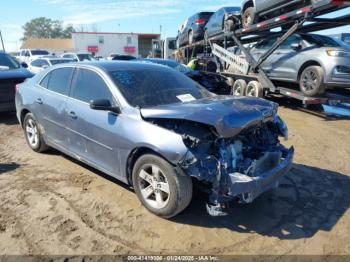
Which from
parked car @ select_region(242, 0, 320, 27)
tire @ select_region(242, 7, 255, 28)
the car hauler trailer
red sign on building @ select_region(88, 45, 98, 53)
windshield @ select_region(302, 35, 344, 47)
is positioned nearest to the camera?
the car hauler trailer

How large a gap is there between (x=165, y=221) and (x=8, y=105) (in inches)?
259

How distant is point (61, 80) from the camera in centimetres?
504

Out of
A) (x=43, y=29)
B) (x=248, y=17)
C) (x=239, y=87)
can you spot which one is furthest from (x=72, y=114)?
(x=43, y=29)

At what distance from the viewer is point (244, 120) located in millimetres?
3467

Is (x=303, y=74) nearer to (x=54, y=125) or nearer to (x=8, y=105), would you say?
(x=54, y=125)

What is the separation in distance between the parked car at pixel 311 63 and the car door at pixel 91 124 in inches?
242

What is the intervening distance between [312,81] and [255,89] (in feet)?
6.77

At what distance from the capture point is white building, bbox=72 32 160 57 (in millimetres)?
52656

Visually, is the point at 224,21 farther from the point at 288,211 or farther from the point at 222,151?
the point at 222,151

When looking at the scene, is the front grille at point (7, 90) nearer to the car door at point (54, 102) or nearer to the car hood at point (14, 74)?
the car hood at point (14, 74)

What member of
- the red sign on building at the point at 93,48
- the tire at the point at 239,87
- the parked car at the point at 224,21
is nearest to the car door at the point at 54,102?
the tire at the point at 239,87

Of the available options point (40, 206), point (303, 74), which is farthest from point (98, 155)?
point (303, 74)

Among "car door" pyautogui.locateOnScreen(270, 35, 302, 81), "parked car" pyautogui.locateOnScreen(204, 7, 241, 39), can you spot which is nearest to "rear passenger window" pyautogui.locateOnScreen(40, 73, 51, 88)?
"car door" pyautogui.locateOnScreen(270, 35, 302, 81)

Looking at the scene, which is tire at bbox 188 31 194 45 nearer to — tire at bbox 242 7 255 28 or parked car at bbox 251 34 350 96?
tire at bbox 242 7 255 28
